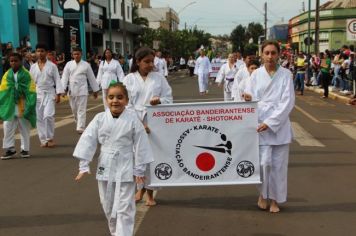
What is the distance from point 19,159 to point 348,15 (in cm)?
5518

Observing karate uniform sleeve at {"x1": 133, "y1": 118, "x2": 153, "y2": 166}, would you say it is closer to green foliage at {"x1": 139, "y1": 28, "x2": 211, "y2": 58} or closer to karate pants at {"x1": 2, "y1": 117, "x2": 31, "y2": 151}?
karate pants at {"x1": 2, "y1": 117, "x2": 31, "y2": 151}

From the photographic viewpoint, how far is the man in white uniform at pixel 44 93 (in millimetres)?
11305

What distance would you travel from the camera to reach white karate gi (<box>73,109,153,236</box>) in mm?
4953

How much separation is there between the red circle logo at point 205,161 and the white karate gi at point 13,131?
15.3ft

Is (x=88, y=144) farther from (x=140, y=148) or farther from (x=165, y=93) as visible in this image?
(x=165, y=93)

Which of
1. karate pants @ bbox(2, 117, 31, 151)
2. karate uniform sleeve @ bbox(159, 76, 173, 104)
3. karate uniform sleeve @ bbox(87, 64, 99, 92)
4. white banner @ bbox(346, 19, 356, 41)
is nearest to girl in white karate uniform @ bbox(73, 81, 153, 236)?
karate uniform sleeve @ bbox(159, 76, 173, 104)

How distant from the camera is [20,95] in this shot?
10250 millimetres

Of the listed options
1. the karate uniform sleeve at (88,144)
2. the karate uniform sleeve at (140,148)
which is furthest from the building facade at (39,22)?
the karate uniform sleeve at (140,148)

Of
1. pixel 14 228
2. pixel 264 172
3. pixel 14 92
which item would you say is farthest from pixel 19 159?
pixel 264 172

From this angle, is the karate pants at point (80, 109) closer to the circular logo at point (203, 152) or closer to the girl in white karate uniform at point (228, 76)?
the girl in white karate uniform at point (228, 76)

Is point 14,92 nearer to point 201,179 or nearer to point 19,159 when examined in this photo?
point 19,159

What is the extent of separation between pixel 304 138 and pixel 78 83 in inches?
200

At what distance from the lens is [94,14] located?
1820 inches

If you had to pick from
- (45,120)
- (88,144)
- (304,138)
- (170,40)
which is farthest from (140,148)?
(170,40)
